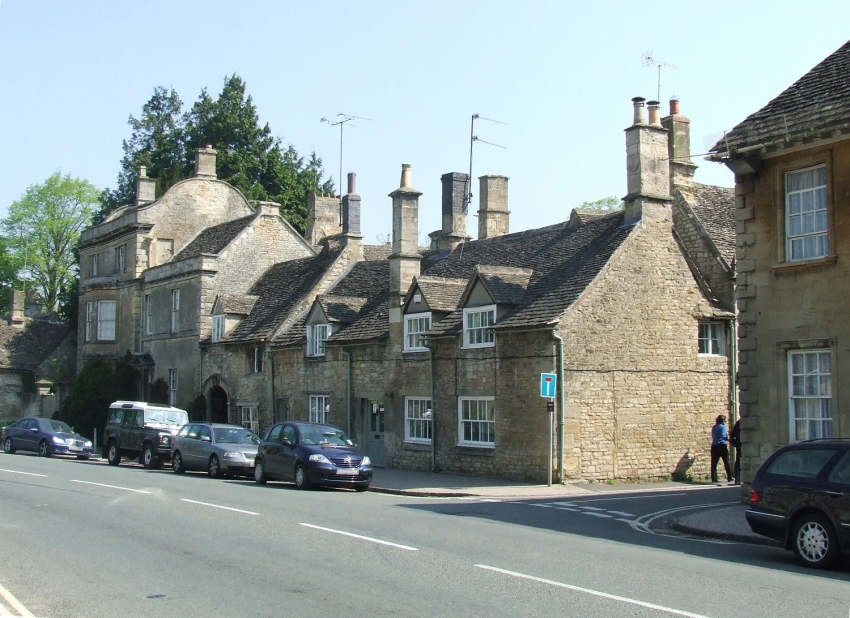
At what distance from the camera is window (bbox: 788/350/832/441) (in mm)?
17391

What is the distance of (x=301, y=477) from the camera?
75.3 ft

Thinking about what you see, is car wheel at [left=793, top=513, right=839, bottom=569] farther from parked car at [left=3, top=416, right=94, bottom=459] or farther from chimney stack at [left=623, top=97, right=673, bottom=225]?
parked car at [left=3, top=416, right=94, bottom=459]

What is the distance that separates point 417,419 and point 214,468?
623 cm

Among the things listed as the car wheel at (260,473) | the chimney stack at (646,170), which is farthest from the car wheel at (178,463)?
the chimney stack at (646,170)

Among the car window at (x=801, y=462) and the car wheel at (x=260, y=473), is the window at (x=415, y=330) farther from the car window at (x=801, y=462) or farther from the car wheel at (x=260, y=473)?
the car window at (x=801, y=462)

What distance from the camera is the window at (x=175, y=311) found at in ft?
144

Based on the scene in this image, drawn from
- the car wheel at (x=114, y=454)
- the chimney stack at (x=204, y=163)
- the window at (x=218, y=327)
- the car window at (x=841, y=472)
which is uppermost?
the chimney stack at (x=204, y=163)

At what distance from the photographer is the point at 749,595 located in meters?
9.77

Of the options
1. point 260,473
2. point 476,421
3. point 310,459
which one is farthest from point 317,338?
point 310,459

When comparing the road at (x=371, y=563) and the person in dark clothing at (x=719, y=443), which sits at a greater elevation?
the person in dark clothing at (x=719, y=443)

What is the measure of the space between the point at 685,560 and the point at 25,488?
578 inches

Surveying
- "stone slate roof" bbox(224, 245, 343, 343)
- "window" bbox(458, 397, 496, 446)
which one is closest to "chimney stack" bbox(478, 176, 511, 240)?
"stone slate roof" bbox(224, 245, 343, 343)

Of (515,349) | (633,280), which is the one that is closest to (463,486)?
(515,349)

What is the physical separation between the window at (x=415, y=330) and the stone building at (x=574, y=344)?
1.7 inches
